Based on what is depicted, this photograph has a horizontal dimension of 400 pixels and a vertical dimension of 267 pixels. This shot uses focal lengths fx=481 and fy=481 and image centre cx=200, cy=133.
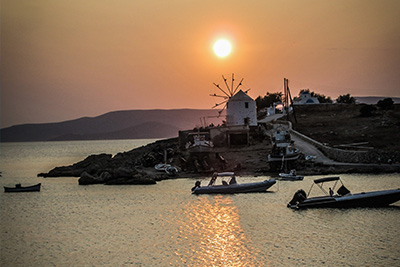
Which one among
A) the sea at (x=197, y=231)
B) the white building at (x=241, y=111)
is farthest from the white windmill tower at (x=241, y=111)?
the sea at (x=197, y=231)

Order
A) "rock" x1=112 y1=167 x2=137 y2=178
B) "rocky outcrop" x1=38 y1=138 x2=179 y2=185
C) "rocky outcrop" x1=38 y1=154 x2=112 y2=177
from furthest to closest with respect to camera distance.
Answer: "rocky outcrop" x1=38 y1=154 x2=112 y2=177
"rock" x1=112 y1=167 x2=137 y2=178
"rocky outcrop" x1=38 y1=138 x2=179 y2=185

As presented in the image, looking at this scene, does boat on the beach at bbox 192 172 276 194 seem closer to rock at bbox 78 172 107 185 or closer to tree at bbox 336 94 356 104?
rock at bbox 78 172 107 185

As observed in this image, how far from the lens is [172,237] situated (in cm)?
2772

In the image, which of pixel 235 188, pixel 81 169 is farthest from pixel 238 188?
pixel 81 169

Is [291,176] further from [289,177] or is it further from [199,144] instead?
[199,144]

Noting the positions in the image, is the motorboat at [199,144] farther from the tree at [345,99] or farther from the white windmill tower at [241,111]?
the tree at [345,99]

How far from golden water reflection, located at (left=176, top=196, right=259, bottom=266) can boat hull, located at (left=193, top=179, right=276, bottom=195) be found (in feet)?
9.53

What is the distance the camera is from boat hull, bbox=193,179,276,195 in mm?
41125

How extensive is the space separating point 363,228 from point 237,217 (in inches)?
326

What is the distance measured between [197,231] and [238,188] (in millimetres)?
12750

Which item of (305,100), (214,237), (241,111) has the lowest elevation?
(214,237)

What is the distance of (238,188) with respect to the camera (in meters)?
41.2

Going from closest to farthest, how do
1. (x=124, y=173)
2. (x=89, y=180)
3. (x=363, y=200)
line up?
(x=363, y=200), (x=124, y=173), (x=89, y=180)

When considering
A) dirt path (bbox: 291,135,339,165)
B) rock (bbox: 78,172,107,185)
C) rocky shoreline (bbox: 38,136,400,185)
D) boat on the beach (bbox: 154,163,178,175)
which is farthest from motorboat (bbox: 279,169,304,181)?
rock (bbox: 78,172,107,185)
